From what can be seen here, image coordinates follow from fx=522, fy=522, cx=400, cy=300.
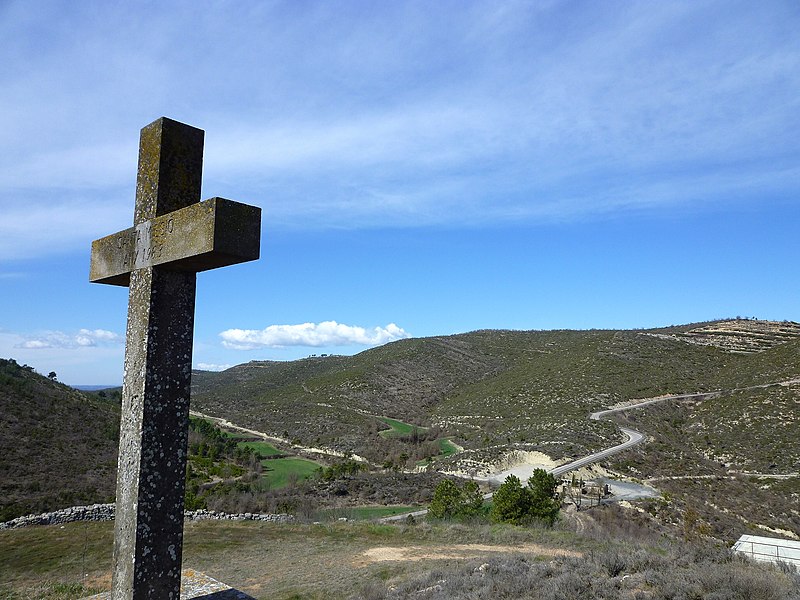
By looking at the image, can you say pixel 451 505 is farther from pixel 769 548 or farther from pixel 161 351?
pixel 161 351

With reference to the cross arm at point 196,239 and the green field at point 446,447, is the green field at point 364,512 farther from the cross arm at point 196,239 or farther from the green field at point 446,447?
the cross arm at point 196,239

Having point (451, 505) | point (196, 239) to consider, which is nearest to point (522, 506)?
point (451, 505)

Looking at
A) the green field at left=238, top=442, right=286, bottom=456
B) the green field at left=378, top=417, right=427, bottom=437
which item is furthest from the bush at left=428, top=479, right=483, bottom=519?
the green field at left=378, top=417, right=427, bottom=437

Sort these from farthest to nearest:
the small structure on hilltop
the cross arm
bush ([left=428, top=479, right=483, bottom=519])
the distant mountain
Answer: the distant mountain
bush ([left=428, top=479, right=483, bottom=519])
the small structure on hilltop
the cross arm

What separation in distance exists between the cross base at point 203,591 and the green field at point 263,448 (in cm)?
3173

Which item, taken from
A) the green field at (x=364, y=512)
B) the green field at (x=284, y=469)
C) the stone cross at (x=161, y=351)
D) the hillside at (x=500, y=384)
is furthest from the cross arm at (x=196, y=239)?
the hillside at (x=500, y=384)

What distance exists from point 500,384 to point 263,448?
2690cm

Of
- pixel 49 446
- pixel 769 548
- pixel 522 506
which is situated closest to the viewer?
pixel 769 548

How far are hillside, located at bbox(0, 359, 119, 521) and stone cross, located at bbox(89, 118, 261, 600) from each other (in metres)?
17.5

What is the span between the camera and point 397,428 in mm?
45688

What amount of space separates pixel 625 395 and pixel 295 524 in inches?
1550

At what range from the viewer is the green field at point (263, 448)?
119 ft

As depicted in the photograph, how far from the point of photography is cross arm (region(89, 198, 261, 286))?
140 inches

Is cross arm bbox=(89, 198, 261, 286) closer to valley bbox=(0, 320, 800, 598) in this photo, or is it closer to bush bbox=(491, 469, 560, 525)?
valley bbox=(0, 320, 800, 598)
